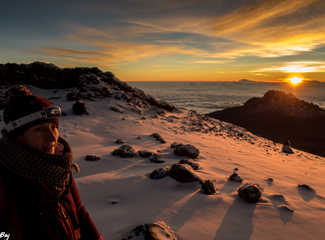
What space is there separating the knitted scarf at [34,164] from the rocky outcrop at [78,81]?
11.1m

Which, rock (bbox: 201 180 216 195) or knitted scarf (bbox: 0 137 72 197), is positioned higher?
knitted scarf (bbox: 0 137 72 197)

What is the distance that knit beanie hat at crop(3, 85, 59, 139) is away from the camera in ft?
3.48

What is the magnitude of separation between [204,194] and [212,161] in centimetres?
250

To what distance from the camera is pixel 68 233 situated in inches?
46.1

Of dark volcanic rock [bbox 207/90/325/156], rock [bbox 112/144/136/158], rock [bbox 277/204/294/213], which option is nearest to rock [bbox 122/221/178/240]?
rock [bbox 277/204/294/213]

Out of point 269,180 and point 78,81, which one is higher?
point 78,81

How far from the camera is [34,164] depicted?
1023mm

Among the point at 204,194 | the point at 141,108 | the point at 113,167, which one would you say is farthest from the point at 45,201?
the point at 141,108

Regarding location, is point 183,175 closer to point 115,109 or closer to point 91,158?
point 91,158

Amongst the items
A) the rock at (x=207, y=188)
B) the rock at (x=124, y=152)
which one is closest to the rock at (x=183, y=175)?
the rock at (x=207, y=188)

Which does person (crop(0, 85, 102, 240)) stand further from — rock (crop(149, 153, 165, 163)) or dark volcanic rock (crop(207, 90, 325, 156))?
dark volcanic rock (crop(207, 90, 325, 156))

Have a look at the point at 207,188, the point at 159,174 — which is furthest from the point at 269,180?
the point at 159,174

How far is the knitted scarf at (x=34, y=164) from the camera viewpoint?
0.96 metres

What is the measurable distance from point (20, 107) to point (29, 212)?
62cm
